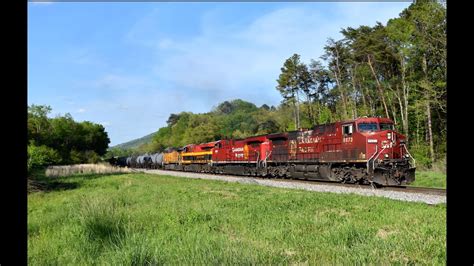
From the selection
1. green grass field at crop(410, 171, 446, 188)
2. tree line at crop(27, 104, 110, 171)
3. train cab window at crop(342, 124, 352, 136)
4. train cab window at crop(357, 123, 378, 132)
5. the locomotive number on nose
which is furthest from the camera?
tree line at crop(27, 104, 110, 171)

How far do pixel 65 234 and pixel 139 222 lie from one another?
1773 mm

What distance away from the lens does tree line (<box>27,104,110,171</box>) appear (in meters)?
58.9

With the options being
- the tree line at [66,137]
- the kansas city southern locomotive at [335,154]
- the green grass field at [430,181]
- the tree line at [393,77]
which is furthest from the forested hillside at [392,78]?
the tree line at [66,137]

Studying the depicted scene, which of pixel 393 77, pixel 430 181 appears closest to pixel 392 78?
pixel 393 77

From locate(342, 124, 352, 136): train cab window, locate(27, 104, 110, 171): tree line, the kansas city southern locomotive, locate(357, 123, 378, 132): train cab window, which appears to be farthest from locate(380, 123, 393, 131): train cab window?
locate(27, 104, 110, 171): tree line

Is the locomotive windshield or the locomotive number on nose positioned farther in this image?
the locomotive windshield

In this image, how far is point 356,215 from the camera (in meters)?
10.1

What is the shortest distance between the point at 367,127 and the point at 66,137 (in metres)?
60.9

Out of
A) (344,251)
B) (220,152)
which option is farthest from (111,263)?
(220,152)

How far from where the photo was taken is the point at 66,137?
67.9 m

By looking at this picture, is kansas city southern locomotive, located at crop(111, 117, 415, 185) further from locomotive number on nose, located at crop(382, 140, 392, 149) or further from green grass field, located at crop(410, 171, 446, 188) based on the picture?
green grass field, located at crop(410, 171, 446, 188)

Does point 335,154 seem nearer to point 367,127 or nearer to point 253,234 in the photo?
point 367,127

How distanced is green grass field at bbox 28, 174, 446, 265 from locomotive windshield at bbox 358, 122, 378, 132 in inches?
259
